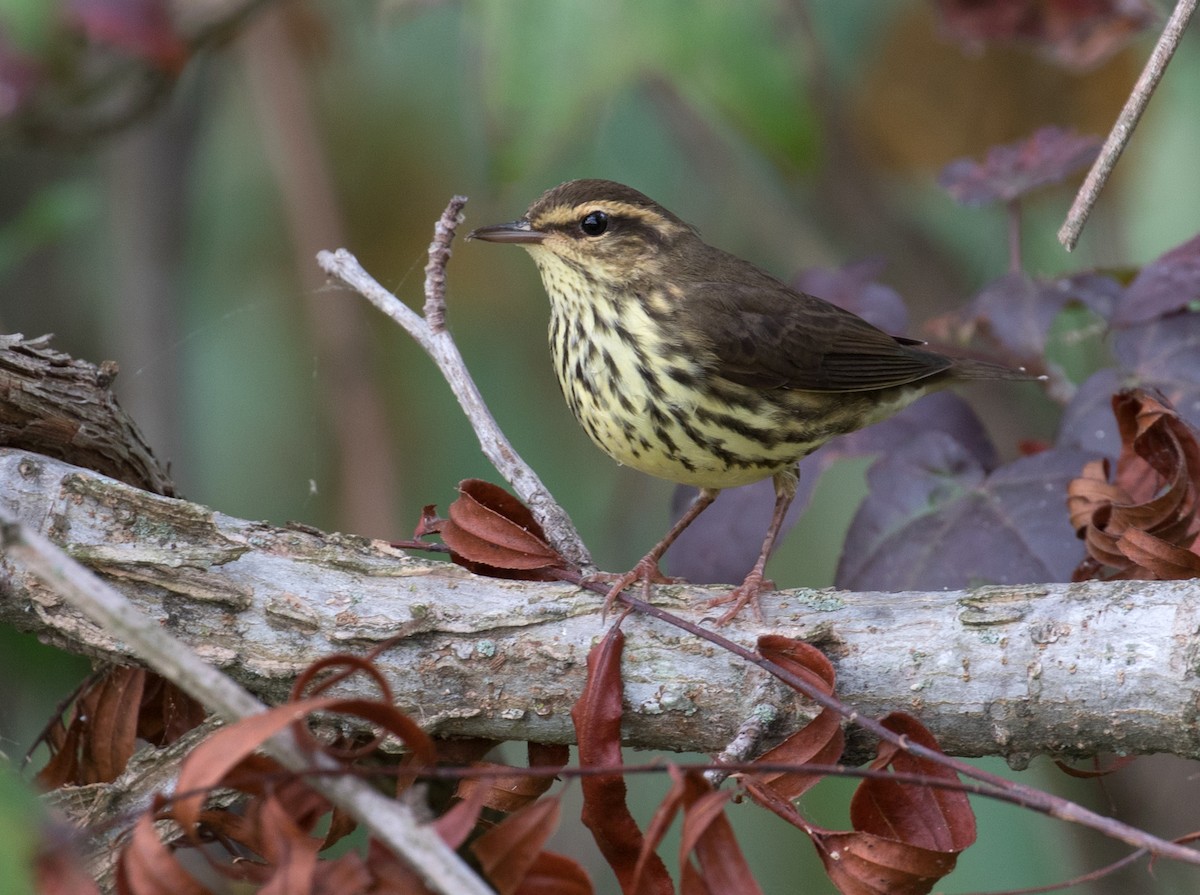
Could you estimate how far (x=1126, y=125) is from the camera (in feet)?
6.57

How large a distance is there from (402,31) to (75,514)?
3612 millimetres

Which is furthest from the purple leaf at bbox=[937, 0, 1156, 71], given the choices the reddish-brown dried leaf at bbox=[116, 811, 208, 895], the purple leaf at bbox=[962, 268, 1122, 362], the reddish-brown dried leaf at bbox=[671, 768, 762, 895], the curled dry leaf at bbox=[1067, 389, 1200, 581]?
the reddish-brown dried leaf at bbox=[116, 811, 208, 895]

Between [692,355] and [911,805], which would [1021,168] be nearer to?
[692,355]

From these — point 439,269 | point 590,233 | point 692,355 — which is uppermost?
point 590,233

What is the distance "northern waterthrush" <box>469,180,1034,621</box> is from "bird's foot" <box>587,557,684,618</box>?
→ 14 millimetres

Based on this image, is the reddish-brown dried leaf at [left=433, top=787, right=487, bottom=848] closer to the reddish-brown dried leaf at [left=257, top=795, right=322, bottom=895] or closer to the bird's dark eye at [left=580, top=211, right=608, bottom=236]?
the reddish-brown dried leaf at [left=257, top=795, right=322, bottom=895]

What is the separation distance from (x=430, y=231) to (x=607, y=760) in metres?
3.61

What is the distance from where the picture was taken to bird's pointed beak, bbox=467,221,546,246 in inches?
133

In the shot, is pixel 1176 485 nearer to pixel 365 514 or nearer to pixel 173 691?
pixel 173 691

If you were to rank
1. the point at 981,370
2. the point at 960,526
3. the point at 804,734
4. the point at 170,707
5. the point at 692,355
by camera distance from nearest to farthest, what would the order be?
1. the point at 804,734
2. the point at 170,707
3. the point at 960,526
4. the point at 692,355
5. the point at 981,370

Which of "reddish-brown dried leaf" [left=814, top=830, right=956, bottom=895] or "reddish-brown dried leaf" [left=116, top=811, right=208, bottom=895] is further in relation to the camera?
"reddish-brown dried leaf" [left=814, top=830, right=956, bottom=895]

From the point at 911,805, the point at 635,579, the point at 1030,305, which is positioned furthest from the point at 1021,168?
the point at 911,805

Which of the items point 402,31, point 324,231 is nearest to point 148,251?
point 324,231

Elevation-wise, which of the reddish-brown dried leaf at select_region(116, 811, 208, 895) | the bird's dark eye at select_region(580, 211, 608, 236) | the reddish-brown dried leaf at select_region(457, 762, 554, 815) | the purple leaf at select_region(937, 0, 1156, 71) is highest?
the purple leaf at select_region(937, 0, 1156, 71)
